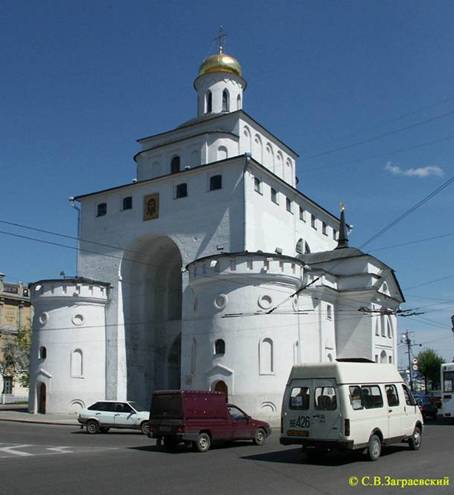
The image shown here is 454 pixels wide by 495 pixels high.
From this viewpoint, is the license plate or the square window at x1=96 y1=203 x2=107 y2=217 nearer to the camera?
the license plate

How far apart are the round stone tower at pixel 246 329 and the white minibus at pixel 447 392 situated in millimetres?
7392

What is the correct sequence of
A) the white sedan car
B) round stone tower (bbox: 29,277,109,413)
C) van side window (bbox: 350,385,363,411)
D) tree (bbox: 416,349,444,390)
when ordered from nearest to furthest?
1. van side window (bbox: 350,385,363,411)
2. the white sedan car
3. round stone tower (bbox: 29,277,109,413)
4. tree (bbox: 416,349,444,390)

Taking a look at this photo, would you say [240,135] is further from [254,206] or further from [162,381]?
[162,381]

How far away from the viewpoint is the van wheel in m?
14.2

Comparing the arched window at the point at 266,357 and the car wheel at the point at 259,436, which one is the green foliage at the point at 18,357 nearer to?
the arched window at the point at 266,357

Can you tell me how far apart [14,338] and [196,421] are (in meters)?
47.9

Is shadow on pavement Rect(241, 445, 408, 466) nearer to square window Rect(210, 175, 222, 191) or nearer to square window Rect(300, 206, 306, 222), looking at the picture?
square window Rect(210, 175, 222, 191)

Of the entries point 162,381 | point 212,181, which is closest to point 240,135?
point 212,181

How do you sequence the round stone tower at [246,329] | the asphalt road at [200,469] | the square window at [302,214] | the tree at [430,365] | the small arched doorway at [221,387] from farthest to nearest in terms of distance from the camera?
the tree at [430,365] < the square window at [302,214] < the small arched doorway at [221,387] < the round stone tower at [246,329] < the asphalt road at [200,469]

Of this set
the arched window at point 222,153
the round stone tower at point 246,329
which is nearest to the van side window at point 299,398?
the round stone tower at point 246,329

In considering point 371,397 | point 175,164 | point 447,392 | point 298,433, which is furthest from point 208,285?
point 298,433

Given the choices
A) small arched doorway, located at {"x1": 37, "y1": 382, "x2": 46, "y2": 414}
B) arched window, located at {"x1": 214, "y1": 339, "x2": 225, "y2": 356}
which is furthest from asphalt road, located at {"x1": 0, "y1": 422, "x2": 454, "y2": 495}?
small arched doorway, located at {"x1": 37, "y1": 382, "x2": 46, "y2": 414}

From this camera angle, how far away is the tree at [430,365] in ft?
259

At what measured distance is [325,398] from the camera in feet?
47.5
